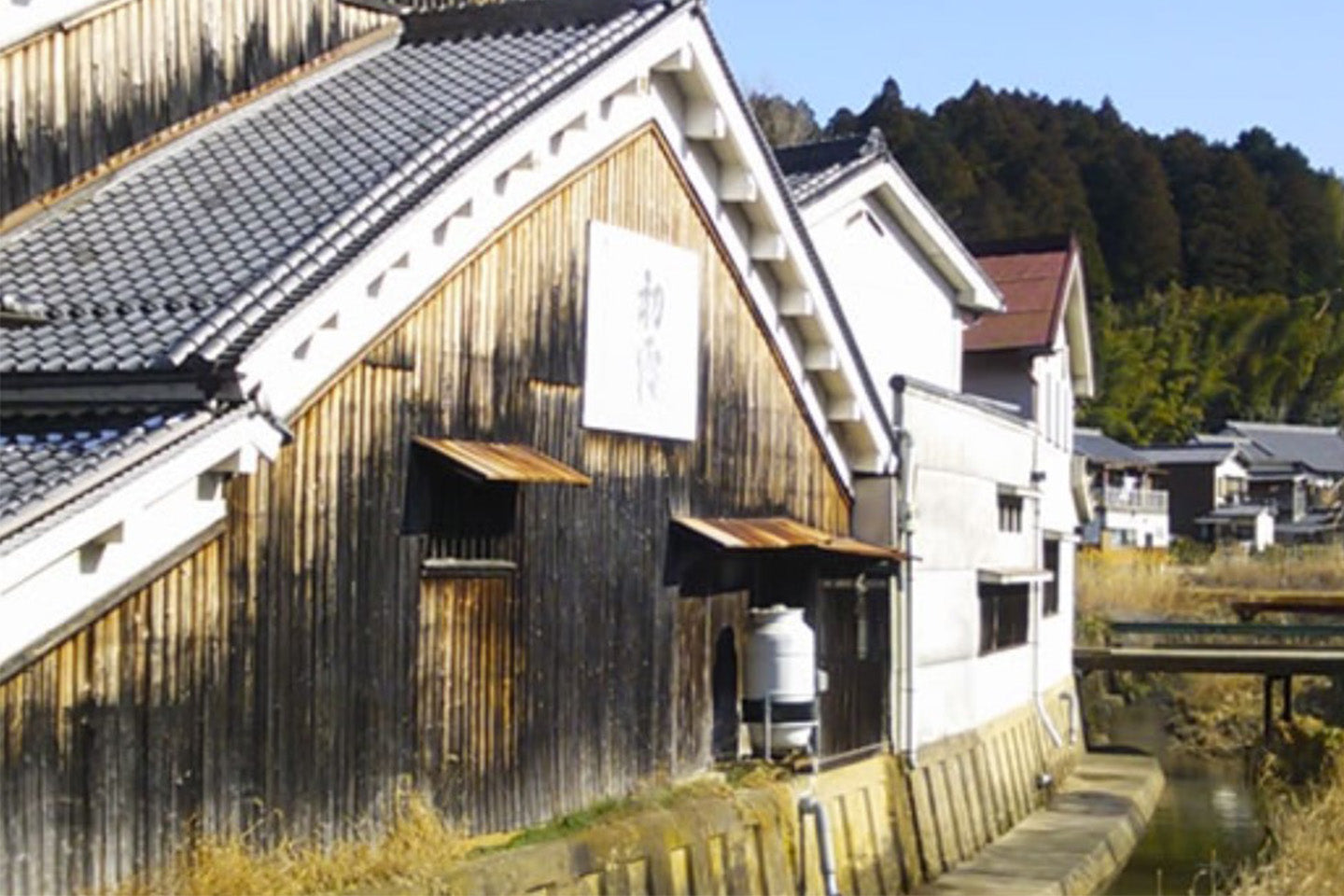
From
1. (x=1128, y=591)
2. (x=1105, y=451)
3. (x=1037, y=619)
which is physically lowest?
(x=1037, y=619)

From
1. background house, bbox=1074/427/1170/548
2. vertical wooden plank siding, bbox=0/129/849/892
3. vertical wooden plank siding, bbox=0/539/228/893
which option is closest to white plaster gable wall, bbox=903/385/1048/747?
vertical wooden plank siding, bbox=0/129/849/892

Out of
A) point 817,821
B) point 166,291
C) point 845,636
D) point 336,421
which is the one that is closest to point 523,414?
point 336,421

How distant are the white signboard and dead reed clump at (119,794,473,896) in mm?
3513

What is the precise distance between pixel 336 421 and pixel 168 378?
58.8 inches

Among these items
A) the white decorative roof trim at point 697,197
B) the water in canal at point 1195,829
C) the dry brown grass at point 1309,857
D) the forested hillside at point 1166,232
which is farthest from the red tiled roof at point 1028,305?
the forested hillside at point 1166,232

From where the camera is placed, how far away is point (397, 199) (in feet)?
34.7

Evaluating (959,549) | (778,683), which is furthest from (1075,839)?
(778,683)

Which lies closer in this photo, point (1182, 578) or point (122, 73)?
point (122, 73)

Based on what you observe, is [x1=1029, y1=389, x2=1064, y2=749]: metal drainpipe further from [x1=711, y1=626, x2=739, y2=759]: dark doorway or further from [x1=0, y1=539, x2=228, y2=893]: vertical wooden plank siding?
[x1=0, y1=539, x2=228, y2=893]: vertical wooden plank siding

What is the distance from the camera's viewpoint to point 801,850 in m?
14.4

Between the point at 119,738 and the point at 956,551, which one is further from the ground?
the point at 956,551

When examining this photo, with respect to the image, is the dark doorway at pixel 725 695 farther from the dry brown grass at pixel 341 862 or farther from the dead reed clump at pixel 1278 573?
the dead reed clump at pixel 1278 573

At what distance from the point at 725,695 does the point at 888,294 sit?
24.4 ft

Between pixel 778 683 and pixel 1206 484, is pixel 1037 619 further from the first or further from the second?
pixel 1206 484
